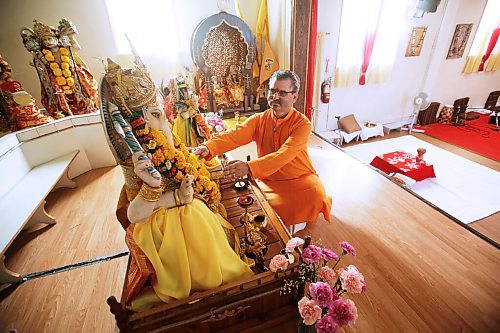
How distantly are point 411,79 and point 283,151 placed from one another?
5275 mm

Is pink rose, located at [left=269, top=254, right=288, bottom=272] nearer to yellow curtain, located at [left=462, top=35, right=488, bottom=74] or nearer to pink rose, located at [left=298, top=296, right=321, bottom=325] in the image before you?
pink rose, located at [left=298, top=296, right=321, bottom=325]

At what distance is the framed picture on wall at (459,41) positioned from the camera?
200 inches

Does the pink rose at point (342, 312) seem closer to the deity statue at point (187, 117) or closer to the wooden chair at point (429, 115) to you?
the deity statue at point (187, 117)

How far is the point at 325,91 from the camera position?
447cm

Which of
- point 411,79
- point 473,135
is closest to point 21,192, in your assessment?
point 411,79

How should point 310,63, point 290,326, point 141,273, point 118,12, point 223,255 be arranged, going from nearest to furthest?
point 141,273 < point 223,255 < point 290,326 < point 118,12 < point 310,63

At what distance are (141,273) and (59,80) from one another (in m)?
2.68

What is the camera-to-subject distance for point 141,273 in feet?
3.41

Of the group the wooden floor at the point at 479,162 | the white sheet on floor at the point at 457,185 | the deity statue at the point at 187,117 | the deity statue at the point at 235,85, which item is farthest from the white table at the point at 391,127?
the deity statue at the point at 187,117

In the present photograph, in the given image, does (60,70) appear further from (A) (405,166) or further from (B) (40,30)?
(A) (405,166)

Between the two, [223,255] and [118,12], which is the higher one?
[118,12]

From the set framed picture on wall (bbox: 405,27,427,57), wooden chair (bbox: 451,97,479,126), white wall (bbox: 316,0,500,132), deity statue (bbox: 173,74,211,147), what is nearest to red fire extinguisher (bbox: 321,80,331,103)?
white wall (bbox: 316,0,500,132)

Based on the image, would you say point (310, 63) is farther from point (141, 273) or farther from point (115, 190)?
point (141, 273)

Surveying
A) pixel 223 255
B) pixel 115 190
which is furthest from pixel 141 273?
pixel 115 190
